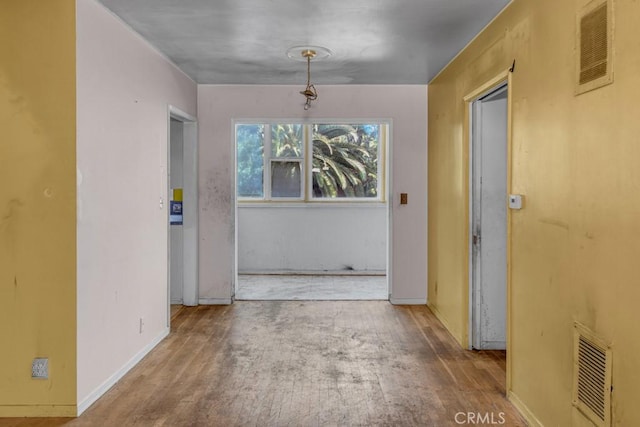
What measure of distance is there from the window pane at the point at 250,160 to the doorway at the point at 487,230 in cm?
436

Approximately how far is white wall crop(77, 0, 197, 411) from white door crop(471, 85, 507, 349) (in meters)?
2.66

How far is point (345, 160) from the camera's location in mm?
7652

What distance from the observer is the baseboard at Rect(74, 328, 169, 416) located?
2853mm

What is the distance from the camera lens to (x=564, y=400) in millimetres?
2314

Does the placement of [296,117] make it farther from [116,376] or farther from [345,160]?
[116,376]

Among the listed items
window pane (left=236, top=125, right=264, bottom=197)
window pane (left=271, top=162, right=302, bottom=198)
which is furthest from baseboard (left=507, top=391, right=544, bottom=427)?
window pane (left=236, top=125, right=264, bottom=197)

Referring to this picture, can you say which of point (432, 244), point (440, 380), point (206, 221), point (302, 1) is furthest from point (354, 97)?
point (440, 380)

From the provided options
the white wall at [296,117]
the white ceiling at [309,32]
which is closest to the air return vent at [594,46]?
the white ceiling at [309,32]

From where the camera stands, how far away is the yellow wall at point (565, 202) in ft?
5.94

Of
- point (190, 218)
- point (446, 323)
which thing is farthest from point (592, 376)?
point (190, 218)
